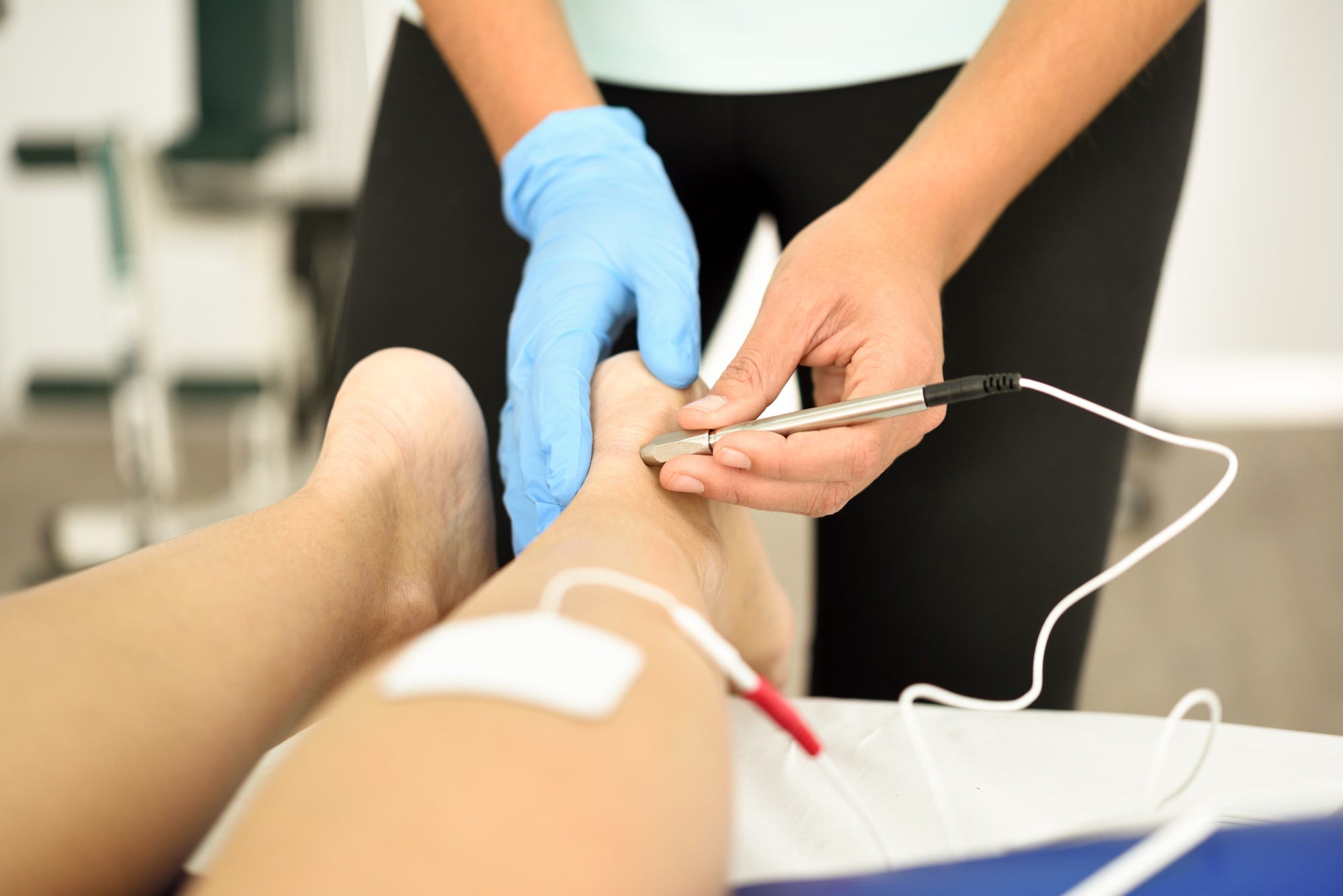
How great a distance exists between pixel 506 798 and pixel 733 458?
34 cm

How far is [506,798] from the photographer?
355mm

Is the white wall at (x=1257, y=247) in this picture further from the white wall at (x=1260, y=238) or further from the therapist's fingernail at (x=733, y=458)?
the therapist's fingernail at (x=733, y=458)

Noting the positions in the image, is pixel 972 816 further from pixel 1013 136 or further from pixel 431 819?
pixel 1013 136

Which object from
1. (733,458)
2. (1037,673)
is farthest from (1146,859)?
(733,458)

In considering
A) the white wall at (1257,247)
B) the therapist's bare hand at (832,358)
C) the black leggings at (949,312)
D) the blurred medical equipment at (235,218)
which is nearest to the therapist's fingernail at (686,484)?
the therapist's bare hand at (832,358)

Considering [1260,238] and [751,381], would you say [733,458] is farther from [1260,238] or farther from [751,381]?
[1260,238]

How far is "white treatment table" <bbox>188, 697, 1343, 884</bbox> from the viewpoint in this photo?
62 cm

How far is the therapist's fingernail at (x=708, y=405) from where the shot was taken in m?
0.67

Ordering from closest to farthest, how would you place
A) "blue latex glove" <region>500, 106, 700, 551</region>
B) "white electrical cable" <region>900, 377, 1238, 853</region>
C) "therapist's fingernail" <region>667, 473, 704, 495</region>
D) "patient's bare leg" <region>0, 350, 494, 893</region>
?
"patient's bare leg" <region>0, 350, 494, 893</region>, "white electrical cable" <region>900, 377, 1238, 853</region>, "therapist's fingernail" <region>667, 473, 704, 495</region>, "blue latex glove" <region>500, 106, 700, 551</region>

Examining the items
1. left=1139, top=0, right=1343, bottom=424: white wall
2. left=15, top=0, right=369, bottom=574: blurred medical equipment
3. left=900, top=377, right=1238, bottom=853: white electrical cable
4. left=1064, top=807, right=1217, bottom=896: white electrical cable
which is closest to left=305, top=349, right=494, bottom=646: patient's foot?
left=900, top=377, right=1238, bottom=853: white electrical cable

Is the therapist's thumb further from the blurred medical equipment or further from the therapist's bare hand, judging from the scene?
the blurred medical equipment

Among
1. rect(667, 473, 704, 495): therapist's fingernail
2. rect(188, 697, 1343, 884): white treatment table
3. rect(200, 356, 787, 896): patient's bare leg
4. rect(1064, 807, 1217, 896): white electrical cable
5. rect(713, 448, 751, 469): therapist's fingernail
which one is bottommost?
rect(188, 697, 1343, 884): white treatment table

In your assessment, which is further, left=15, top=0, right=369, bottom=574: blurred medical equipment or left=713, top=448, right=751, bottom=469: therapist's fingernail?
left=15, top=0, right=369, bottom=574: blurred medical equipment

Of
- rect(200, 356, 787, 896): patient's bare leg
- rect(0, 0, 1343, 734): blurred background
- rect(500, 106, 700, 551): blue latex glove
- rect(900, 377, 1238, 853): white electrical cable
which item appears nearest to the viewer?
rect(200, 356, 787, 896): patient's bare leg
